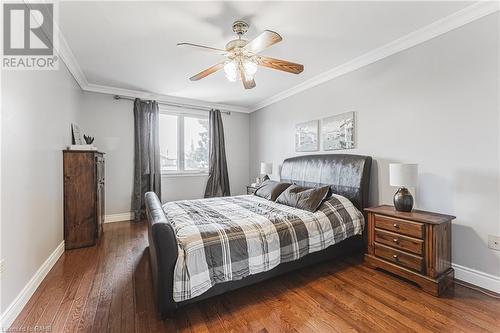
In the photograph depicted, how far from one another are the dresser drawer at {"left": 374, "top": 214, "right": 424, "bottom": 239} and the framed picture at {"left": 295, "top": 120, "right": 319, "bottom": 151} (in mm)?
1631

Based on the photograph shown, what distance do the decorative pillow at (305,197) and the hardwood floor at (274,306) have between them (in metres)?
0.72

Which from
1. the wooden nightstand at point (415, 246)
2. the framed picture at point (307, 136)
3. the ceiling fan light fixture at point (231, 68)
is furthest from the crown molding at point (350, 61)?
the wooden nightstand at point (415, 246)

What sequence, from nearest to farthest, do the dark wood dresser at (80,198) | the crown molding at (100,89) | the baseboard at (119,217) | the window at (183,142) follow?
the crown molding at (100,89)
the dark wood dresser at (80,198)
the baseboard at (119,217)
the window at (183,142)

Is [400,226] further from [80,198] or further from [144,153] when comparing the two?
[144,153]

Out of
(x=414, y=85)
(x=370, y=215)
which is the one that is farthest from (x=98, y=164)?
(x=414, y=85)

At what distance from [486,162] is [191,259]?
272 cm

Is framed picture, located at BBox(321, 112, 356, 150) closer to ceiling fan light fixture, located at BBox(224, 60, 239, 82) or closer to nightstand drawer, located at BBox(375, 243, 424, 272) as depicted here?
nightstand drawer, located at BBox(375, 243, 424, 272)

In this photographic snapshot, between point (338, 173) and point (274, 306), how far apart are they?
198cm

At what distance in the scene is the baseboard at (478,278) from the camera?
200 cm

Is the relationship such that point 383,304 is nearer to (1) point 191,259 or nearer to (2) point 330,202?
A: (2) point 330,202

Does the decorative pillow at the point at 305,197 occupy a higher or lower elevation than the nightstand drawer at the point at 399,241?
higher

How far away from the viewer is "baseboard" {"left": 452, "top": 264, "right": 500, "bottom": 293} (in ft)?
6.57

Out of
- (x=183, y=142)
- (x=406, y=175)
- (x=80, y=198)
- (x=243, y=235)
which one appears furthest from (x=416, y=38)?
(x=80, y=198)

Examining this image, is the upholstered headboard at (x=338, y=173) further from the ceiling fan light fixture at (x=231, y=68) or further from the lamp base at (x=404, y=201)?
the ceiling fan light fixture at (x=231, y=68)
